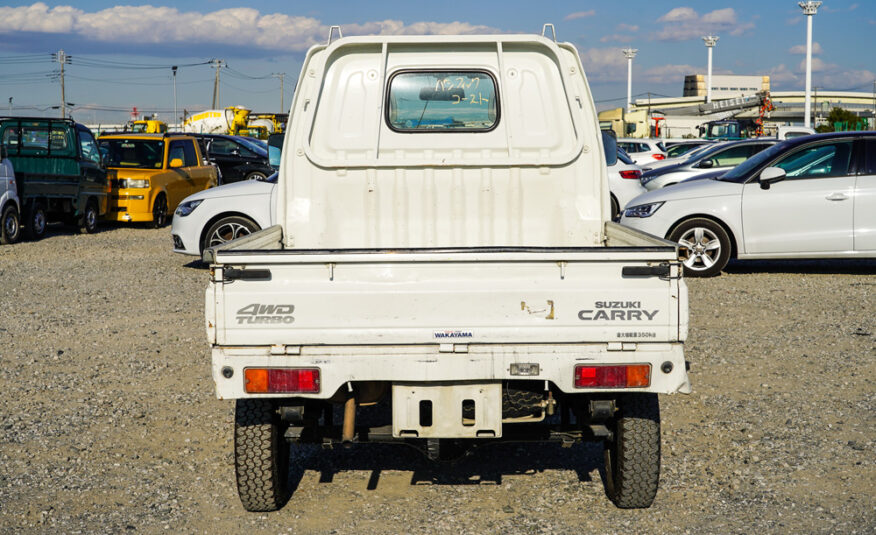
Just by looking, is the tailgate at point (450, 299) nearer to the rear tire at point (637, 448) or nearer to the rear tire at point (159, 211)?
the rear tire at point (637, 448)

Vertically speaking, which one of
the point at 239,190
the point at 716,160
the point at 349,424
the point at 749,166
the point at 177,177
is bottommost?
the point at 349,424

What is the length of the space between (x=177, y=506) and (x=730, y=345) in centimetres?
505

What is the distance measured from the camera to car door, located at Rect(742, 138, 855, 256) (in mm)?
11148

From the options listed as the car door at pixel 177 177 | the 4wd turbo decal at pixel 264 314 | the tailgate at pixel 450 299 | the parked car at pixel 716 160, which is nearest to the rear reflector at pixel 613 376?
the tailgate at pixel 450 299

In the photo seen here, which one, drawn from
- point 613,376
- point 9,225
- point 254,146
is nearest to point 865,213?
point 613,376

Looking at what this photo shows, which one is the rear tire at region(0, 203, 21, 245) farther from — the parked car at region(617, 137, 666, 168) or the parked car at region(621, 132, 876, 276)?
the parked car at region(617, 137, 666, 168)

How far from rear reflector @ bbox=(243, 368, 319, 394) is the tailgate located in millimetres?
120

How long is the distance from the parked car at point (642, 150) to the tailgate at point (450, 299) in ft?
67.5

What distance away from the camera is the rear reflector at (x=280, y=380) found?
3.96m

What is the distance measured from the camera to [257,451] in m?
4.35

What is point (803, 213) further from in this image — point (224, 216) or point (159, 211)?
point (159, 211)

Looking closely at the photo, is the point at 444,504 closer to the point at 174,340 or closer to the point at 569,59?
the point at 569,59

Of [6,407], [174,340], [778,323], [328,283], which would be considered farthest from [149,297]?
[328,283]

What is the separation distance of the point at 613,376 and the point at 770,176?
312 inches
